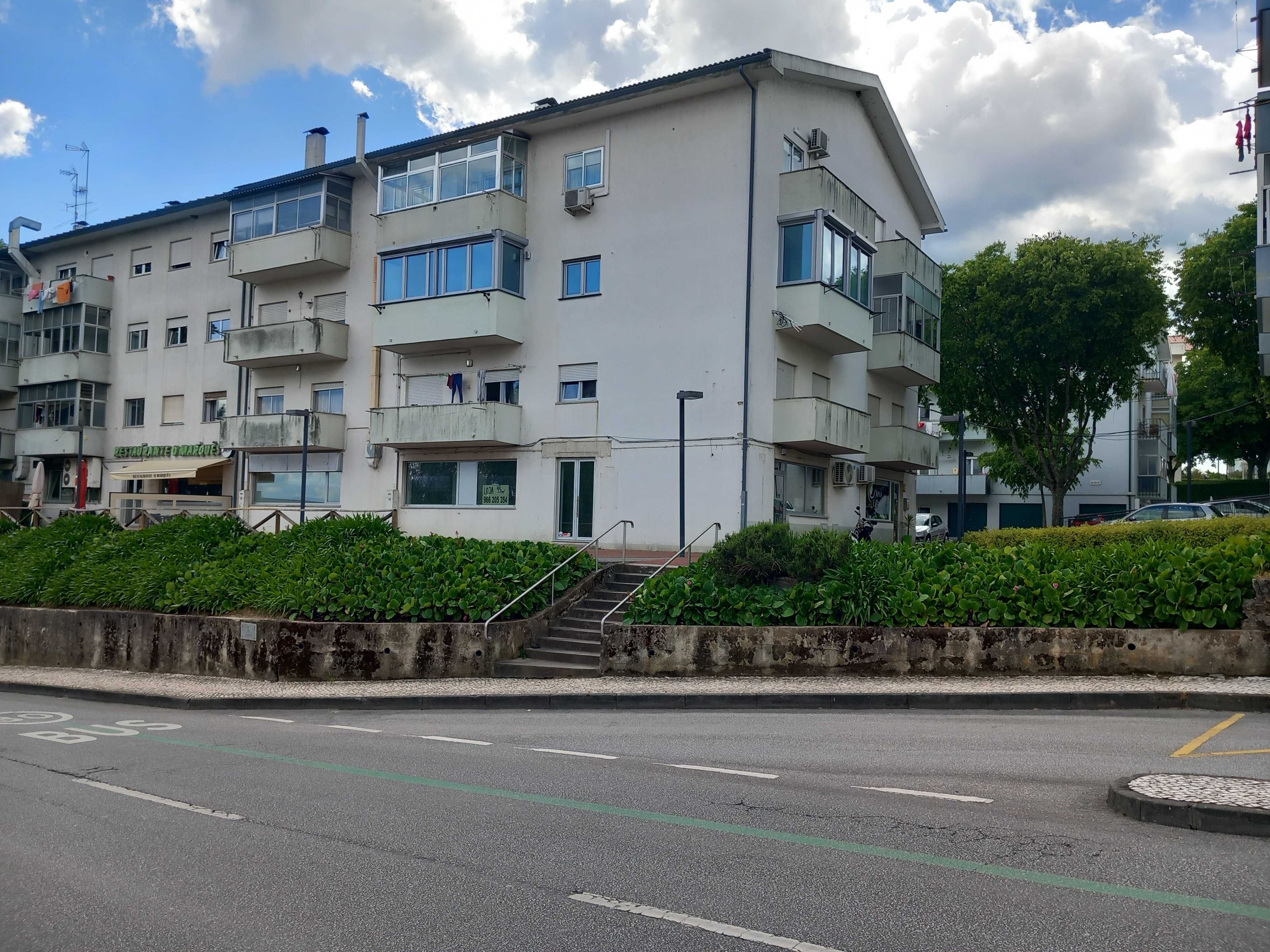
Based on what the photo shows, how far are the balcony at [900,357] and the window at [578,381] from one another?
9012 millimetres

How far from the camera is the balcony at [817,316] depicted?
24.5 m

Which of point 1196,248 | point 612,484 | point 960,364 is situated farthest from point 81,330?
point 1196,248

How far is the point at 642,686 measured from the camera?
1320 centimetres

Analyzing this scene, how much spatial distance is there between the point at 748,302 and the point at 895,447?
27.5ft

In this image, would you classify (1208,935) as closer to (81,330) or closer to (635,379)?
(635,379)

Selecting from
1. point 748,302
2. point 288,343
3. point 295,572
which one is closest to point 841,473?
point 748,302

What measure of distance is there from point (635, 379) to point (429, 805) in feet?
61.4

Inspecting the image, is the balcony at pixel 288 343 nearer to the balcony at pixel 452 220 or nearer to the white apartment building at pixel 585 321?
the white apartment building at pixel 585 321

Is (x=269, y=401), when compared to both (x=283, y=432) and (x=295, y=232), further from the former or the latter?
(x=295, y=232)

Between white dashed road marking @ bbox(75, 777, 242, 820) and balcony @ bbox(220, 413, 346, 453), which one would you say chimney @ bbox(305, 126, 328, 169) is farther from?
white dashed road marking @ bbox(75, 777, 242, 820)

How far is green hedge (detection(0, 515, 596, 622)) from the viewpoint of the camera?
15836 mm

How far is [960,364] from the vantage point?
3631 cm

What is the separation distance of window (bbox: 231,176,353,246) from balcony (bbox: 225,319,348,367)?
296cm

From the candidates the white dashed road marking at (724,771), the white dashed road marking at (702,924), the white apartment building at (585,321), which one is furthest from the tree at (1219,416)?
the white dashed road marking at (702,924)
